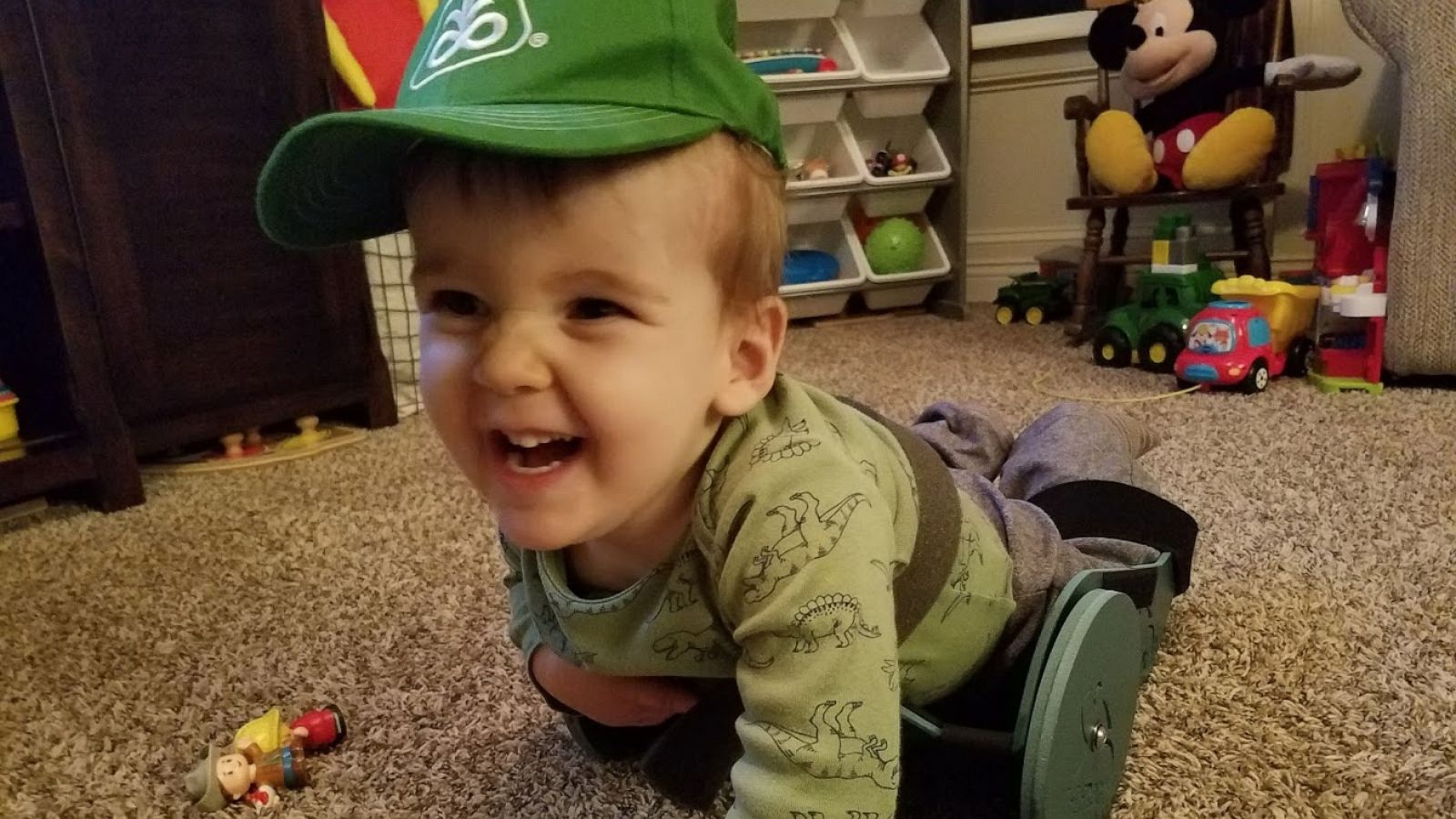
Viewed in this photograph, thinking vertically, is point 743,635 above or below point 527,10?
below

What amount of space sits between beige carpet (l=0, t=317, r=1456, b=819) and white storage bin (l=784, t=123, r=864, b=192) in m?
0.95

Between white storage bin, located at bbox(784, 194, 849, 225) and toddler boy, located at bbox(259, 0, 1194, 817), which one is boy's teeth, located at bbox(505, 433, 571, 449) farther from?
white storage bin, located at bbox(784, 194, 849, 225)

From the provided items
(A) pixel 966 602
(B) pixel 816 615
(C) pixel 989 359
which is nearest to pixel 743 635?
(B) pixel 816 615

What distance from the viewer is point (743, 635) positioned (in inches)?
19.1

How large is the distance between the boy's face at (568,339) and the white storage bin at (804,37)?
1.79 m

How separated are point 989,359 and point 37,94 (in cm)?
134

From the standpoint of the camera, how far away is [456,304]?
18.8 inches

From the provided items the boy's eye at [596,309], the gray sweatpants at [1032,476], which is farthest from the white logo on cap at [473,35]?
the gray sweatpants at [1032,476]

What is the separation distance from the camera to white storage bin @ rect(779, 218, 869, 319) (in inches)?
83.9

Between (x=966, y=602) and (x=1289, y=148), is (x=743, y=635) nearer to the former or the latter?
(x=966, y=602)

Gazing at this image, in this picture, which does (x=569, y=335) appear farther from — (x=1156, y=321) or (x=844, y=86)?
(x=844, y=86)

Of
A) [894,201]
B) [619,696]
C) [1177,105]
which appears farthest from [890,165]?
[619,696]

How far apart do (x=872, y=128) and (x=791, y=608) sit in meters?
1.98

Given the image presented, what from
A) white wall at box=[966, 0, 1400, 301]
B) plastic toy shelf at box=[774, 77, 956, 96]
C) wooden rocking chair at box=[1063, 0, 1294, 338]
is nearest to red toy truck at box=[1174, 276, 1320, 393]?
wooden rocking chair at box=[1063, 0, 1294, 338]
